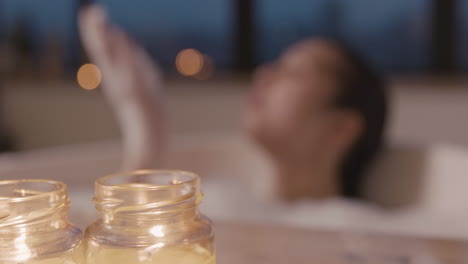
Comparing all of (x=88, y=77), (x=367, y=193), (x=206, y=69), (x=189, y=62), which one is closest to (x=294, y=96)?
(x=367, y=193)

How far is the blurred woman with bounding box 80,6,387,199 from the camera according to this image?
1.60 meters

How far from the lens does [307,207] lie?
1.70 m

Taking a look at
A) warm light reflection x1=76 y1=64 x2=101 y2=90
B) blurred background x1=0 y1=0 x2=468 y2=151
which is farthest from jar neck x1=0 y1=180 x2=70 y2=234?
warm light reflection x1=76 y1=64 x2=101 y2=90

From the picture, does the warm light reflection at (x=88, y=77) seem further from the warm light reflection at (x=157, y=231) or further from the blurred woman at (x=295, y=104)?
the warm light reflection at (x=157, y=231)

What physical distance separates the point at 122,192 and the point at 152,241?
0.11ft

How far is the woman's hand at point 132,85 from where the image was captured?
158 cm

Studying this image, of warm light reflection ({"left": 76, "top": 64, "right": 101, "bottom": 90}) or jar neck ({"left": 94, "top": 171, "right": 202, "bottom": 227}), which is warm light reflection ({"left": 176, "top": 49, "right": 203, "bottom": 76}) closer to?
warm light reflection ({"left": 76, "top": 64, "right": 101, "bottom": 90})

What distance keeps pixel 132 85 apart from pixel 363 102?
2.46 ft

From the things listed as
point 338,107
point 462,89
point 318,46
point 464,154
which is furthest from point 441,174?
point 462,89

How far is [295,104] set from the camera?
1.62m

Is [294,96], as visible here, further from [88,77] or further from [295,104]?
[88,77]

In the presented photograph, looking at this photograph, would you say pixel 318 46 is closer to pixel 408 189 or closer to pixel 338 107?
pixel 338 107

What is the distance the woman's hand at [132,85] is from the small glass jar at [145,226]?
1319 mm

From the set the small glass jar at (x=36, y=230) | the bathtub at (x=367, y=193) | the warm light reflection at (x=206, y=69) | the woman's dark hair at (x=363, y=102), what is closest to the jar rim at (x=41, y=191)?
the small glass jar at (x=36, y=230)
